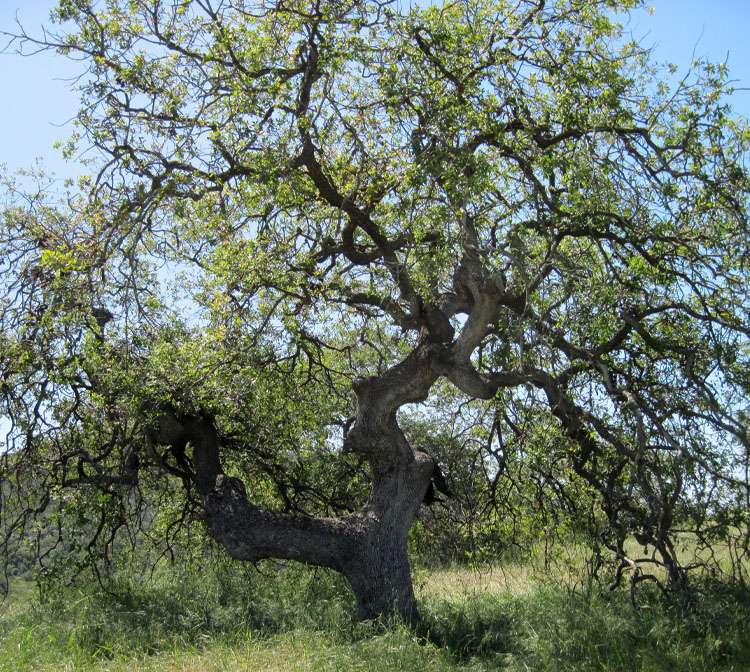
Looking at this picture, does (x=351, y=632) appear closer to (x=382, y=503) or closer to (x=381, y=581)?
(x=381, y=581)

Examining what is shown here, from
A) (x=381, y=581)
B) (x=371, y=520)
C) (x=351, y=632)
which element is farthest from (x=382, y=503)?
(x=351, y=632)

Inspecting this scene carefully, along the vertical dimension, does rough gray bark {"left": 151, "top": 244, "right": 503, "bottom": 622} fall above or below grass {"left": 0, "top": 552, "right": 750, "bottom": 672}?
above

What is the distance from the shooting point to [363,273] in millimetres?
8273

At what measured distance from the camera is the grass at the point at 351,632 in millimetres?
5297

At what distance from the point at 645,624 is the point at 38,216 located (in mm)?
7638

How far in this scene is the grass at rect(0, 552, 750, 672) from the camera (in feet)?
17.4

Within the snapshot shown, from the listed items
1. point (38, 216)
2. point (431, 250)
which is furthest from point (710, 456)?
point (38, 216)

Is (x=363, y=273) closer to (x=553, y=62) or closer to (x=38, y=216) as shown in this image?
(x=553, y=62)

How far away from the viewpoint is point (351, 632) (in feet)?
20.3

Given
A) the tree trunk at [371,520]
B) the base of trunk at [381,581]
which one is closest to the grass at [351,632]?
the base of trunk at [381,581]

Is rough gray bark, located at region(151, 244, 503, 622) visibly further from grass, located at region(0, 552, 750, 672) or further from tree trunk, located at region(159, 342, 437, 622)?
grass, located at region(0, 552, 750, 672)

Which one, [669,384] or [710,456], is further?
[669,384]

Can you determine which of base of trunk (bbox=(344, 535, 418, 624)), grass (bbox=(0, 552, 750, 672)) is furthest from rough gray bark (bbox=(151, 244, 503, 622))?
grass (bbox=(0, 552, 750, 672))

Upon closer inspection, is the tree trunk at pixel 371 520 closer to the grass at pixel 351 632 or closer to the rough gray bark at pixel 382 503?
the rough gray bark at pixel 382 503
